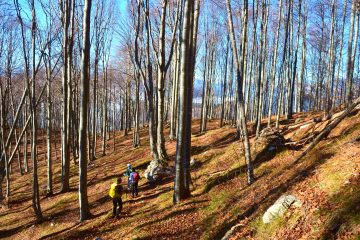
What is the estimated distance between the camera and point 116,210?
36.3 ft

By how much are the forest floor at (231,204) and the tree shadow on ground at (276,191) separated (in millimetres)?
28

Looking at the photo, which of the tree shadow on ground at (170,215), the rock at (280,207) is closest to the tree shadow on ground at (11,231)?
the tree shadow on ground at (170,215)

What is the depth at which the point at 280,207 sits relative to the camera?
240 inches

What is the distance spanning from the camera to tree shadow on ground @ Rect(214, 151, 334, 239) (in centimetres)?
697

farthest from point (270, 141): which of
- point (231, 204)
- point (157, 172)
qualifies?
point (157, 172)

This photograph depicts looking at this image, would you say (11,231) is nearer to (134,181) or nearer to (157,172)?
(134,181)

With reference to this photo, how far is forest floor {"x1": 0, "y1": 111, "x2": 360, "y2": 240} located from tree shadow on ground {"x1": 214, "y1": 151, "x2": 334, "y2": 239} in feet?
0.09

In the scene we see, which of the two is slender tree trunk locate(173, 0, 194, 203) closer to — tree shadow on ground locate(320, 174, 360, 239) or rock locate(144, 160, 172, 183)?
tree shadow on ground locate(320, 174, 360, 239)

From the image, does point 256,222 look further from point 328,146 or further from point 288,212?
point 328,146

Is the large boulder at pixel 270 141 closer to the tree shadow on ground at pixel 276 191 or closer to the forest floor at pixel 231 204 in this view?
the forest floor at pixel 231 204

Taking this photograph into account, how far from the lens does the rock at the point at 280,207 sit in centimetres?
602

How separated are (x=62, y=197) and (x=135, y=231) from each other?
788 cm

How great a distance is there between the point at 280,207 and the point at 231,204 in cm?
220

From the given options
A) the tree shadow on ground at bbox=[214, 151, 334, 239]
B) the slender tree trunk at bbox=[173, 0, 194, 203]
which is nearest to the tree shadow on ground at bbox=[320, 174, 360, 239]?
the tree shadow on ground at bbox=[214, 151, 334, 239]
